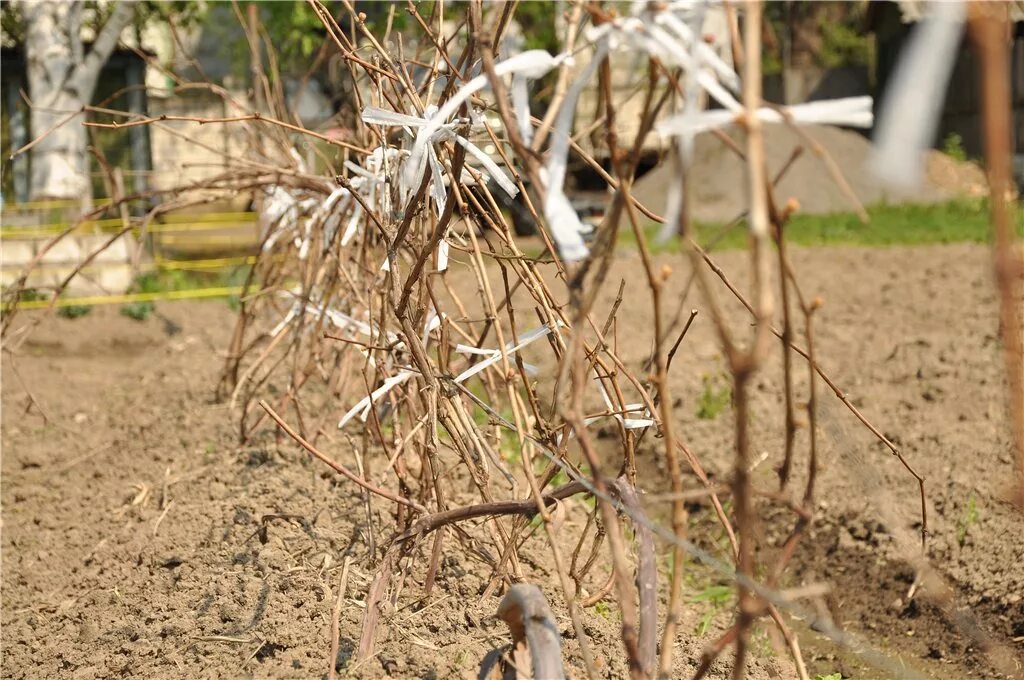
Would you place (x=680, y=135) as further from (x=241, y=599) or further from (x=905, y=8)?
(x=905, y=8)

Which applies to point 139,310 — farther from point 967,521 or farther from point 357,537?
point 967,521

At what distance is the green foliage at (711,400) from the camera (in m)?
4.67

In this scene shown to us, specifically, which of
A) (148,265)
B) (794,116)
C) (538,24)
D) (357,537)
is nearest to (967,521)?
(357,537)

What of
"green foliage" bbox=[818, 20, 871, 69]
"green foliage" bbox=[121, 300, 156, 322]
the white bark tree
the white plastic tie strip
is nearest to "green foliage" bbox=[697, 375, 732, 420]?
the white plastic tie strip

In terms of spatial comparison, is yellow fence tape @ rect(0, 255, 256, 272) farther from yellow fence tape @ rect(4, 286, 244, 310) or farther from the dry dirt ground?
the dry dirt ground

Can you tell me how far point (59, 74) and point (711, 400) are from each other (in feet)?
28.6

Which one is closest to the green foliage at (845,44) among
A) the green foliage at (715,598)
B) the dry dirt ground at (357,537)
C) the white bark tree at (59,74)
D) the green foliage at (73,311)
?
the white bark tree at (59,74)

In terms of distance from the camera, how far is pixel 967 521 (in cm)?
325

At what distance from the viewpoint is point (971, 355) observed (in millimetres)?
5043

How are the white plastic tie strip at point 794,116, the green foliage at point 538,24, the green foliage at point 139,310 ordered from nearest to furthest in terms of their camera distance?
the white plastic tie strip at point 794,116 → the green foliage at point 139,310 → the green foliage at point 538,24

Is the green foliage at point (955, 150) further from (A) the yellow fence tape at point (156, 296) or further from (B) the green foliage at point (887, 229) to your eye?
(A) the yellow fence tape at point (156, 296)

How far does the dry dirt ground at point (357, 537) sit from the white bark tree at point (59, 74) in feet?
18.0

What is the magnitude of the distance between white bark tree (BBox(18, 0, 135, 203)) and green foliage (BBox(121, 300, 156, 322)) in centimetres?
350

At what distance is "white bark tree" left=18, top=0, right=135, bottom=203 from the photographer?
35.0ft
